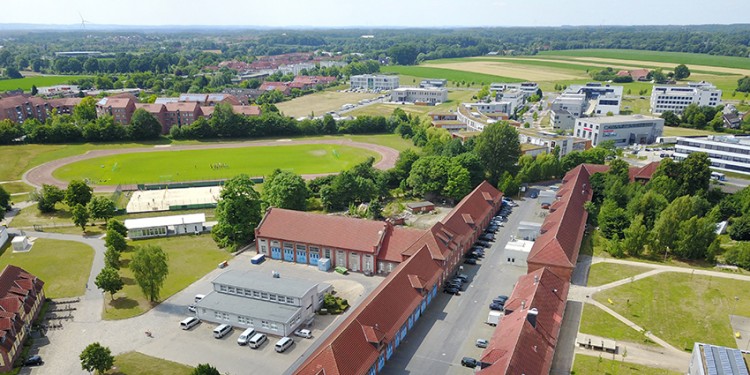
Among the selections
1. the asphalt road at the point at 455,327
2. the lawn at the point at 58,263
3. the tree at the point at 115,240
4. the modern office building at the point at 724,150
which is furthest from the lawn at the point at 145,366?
the modern office building at the point at 724,150

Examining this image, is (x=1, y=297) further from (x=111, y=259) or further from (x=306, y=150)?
(x=306, y=150)

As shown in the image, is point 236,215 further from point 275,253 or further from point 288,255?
point 288,255

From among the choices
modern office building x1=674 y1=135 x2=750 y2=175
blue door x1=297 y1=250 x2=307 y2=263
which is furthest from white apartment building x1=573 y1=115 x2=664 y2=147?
blue door x1=297 y1=250 x2=307 y2=263

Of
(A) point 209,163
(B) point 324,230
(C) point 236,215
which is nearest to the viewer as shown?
(B) point 324,230

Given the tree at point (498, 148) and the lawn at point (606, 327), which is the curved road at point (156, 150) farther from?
the lawn at point (606, 327)

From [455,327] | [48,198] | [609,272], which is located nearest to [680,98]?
[609,272]

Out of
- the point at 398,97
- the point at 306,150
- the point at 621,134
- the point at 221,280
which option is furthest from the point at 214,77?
the point at 221,280

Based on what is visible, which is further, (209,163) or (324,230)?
(209,163)

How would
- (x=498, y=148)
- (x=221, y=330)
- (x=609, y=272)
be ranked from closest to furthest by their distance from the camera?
(x=221, y=330) < (x=609, y=272) < (x=498, y=148)
